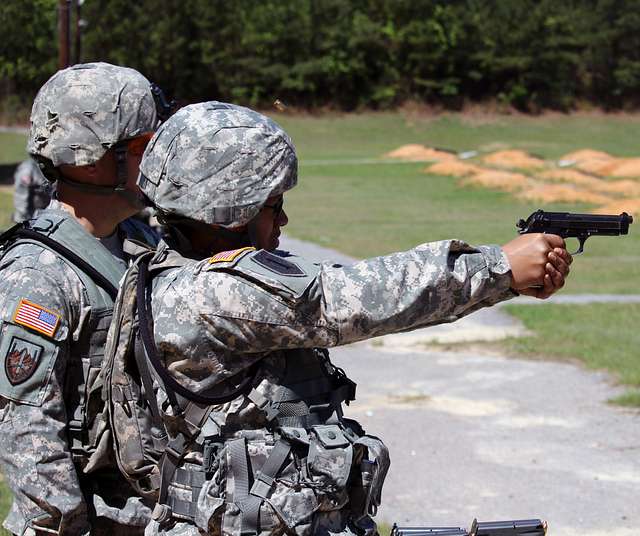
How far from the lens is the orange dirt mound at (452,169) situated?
3275cm

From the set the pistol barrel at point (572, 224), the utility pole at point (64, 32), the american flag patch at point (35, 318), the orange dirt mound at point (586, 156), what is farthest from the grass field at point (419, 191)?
the american flag patch at point (35, 318)

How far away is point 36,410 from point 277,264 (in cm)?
95

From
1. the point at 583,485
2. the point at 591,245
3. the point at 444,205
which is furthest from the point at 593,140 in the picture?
the point at 583,485

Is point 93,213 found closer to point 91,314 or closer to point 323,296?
point 91,314

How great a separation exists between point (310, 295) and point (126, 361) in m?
0.62

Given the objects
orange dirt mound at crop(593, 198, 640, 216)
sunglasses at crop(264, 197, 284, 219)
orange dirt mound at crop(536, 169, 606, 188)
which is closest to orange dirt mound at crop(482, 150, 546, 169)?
orange dirt mound at crop(536, 169, 606, 188)

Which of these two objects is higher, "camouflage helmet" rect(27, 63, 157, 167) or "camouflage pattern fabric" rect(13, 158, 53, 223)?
"camouflage helmet" rect(27, 63, 157, 167)

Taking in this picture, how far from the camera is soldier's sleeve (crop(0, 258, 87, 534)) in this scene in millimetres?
2926

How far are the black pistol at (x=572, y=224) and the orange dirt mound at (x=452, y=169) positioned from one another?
97.6 ft

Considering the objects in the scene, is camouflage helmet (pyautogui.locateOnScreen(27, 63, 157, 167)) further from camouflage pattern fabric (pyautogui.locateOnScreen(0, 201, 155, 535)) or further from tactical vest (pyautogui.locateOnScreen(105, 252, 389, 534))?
tactical vest (pyautogui.locateOnScreen(105, 252, 389, 534))

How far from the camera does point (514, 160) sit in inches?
1410

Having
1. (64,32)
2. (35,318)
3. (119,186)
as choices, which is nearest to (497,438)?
(119,186)

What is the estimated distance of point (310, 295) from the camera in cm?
239

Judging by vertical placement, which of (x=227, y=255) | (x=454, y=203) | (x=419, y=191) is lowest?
(x=419, y=191)
